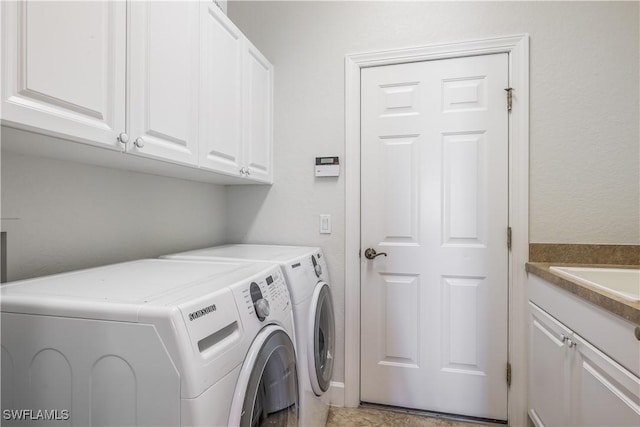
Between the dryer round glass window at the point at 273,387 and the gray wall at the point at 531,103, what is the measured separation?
97 centimetres

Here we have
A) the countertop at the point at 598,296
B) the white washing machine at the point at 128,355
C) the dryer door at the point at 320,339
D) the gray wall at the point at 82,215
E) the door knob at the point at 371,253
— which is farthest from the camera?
the door knob at the point at 371,253

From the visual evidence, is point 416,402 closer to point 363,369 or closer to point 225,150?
point 363,369

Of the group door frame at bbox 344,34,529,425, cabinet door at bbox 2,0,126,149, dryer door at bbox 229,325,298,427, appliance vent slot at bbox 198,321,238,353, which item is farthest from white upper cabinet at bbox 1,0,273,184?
door frame at bbox 344,34,529,425

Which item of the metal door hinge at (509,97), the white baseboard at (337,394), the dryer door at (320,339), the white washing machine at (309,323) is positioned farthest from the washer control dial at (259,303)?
the metal door hinge at (509,97)

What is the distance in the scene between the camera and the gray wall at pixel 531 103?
1.68m

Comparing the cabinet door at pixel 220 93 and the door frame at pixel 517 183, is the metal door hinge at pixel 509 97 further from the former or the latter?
the cabinet door at pixel 220 93

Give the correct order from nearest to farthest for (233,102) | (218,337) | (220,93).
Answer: (218,337), (220,93), (233,102)

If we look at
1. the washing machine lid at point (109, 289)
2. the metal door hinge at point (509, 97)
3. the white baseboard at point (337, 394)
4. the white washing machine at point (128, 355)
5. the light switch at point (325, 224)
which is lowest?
the white baseboard at point (337, 394)

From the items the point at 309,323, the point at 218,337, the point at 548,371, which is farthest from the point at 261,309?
the point at 548,371

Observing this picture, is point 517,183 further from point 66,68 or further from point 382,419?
point 66,68

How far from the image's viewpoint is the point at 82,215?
126 centimetres

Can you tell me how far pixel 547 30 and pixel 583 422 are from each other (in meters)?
1.87

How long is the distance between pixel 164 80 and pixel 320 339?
1.35m

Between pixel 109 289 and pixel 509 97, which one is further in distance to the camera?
pixel 509 97
